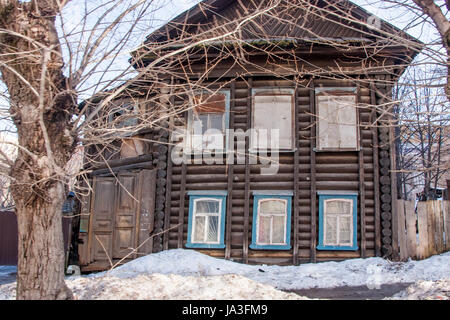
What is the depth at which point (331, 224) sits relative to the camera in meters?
11.9

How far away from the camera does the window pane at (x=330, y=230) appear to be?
1180 centimetres

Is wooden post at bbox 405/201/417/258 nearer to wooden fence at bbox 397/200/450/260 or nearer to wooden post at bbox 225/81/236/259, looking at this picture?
wooden fence at bbox 397/200/450/260

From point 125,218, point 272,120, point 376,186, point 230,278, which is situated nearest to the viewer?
point 230,278

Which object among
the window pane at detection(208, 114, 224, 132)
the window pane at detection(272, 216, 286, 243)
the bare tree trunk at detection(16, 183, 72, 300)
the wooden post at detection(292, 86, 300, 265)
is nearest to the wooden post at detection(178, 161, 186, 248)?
the window pane at detection(208, 114, 224, 132)

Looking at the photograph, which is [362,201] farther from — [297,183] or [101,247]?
[101,247]

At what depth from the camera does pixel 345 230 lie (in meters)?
11.8

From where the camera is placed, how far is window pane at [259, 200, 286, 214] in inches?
476

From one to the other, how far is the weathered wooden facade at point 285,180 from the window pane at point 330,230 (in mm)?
25

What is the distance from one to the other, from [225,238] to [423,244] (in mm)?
5376

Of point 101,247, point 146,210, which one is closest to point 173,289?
point 146,210

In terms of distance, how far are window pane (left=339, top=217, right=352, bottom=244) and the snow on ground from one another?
583mm

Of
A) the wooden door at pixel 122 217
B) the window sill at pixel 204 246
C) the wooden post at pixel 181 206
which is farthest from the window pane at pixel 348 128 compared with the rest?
the wooden door at pixel 122 217

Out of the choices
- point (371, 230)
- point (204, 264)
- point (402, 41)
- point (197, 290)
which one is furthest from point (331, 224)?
point (197, 290)

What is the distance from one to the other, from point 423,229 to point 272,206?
4264 millimetres
